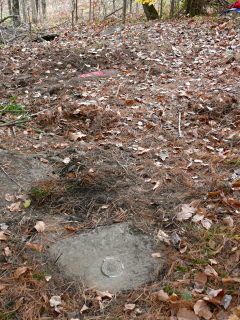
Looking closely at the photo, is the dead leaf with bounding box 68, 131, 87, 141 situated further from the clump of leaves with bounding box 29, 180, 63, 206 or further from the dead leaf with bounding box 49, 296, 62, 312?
the dead leaf with bounding box 49, 296, 62, 312

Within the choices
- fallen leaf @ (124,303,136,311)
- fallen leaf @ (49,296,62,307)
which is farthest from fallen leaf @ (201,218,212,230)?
fallen leaf @ (49,296,62,307)

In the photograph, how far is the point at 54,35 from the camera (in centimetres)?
1102

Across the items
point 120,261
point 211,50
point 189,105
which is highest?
point 211,50

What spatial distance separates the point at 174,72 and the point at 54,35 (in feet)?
19.5

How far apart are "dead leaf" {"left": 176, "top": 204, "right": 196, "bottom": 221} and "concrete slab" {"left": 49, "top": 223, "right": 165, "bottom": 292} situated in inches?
14.3

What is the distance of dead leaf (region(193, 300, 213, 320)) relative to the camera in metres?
1.98

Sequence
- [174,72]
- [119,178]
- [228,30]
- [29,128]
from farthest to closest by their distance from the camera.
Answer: [228,30], [174,72], [29,128], [119,178]

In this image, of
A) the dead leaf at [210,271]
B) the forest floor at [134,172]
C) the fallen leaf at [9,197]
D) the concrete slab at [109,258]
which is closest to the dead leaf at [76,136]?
the forest floor at [134,172]

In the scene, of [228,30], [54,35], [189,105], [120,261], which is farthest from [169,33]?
[120,261]

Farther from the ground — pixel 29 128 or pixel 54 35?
pixel 54 35

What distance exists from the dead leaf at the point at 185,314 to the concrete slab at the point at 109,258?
1.10ft

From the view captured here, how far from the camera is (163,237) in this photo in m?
2.62

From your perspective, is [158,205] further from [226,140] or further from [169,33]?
[169,33]

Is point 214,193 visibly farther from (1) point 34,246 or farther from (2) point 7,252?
(2) point 7,252
